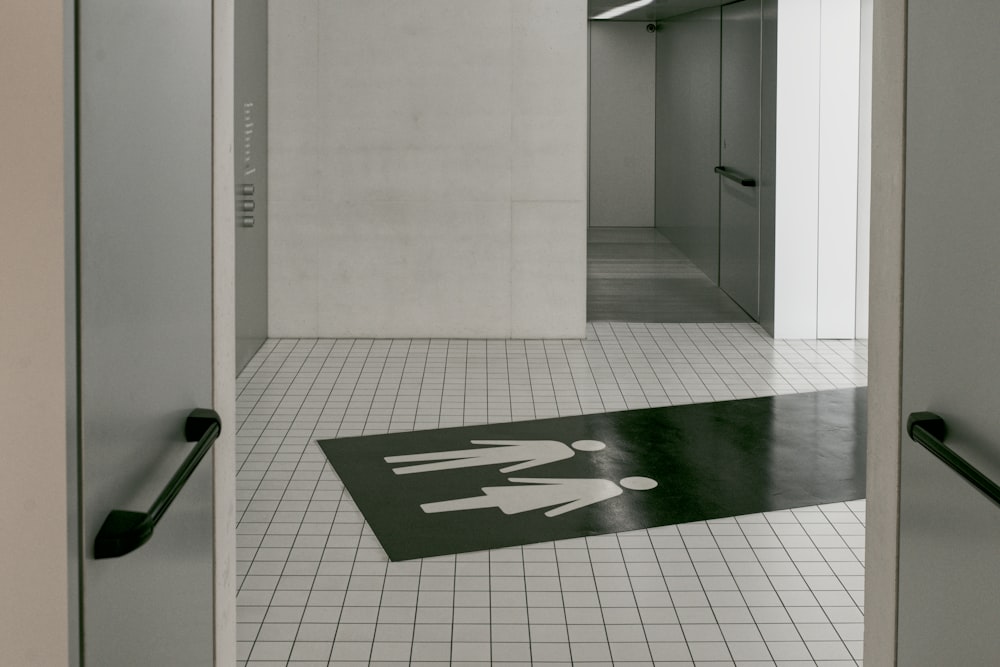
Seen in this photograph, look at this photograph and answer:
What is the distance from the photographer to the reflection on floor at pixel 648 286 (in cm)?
930

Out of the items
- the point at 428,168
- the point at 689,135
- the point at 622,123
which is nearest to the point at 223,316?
the point at 428,168

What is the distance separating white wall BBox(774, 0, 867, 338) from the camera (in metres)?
8.24

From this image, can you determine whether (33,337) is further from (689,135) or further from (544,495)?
(689,135)

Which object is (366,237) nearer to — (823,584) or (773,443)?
(773,443)

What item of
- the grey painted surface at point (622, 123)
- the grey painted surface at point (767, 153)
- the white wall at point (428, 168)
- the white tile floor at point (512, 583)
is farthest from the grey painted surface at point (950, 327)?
the grey painted surface at point (622, 123)

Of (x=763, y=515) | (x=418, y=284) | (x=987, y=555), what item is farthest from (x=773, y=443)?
(x=987, y=555)

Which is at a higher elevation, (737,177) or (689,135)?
(689,135)

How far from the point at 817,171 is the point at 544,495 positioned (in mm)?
4382

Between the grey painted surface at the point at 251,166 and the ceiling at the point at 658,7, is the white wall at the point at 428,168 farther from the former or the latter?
the ceiling at the point at 658,7

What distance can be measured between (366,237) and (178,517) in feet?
20.1

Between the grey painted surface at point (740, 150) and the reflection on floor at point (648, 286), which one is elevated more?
the grey painted surface at point (740, 150)

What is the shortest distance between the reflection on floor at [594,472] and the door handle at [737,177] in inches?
122

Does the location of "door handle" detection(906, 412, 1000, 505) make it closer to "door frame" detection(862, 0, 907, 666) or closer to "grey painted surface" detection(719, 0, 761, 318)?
"door frame" detection(862, 0, 907, 666)

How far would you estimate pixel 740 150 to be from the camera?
9797mm
